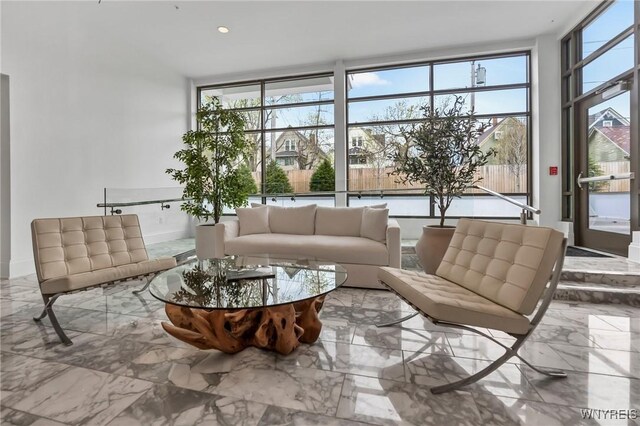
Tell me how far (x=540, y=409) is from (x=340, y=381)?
0.96m

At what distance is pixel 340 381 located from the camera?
1750 millimetres

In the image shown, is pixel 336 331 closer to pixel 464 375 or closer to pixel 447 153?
pixel 464 375

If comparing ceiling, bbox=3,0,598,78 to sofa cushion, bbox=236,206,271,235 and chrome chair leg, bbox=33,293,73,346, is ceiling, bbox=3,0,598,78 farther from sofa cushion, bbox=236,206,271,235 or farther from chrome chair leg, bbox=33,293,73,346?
chrome chair leg, bbox=33,293,73,346

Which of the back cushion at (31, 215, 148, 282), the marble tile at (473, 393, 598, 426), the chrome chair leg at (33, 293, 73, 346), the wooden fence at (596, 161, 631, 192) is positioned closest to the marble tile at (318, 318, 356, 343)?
the marble tile at (473, 393, 598, 426)

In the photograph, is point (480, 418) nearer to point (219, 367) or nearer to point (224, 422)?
point (224, 422)

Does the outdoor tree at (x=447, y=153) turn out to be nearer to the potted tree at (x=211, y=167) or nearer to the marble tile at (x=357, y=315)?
the marble tile at (x=357, y=315)

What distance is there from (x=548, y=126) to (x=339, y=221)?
Result: 3.86m

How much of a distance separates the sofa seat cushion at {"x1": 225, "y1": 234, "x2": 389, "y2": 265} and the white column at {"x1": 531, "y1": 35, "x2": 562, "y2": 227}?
345cm

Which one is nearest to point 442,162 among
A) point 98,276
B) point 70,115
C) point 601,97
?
point 601,97

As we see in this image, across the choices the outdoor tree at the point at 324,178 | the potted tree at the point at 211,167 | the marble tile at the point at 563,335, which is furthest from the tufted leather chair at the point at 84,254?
the outdoor tree at the point at 324,178

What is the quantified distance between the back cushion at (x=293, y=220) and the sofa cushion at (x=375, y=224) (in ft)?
2.39

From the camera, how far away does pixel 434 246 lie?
348cm

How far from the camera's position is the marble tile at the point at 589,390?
1.57 m

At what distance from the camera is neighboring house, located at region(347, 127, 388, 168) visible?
604 cm
